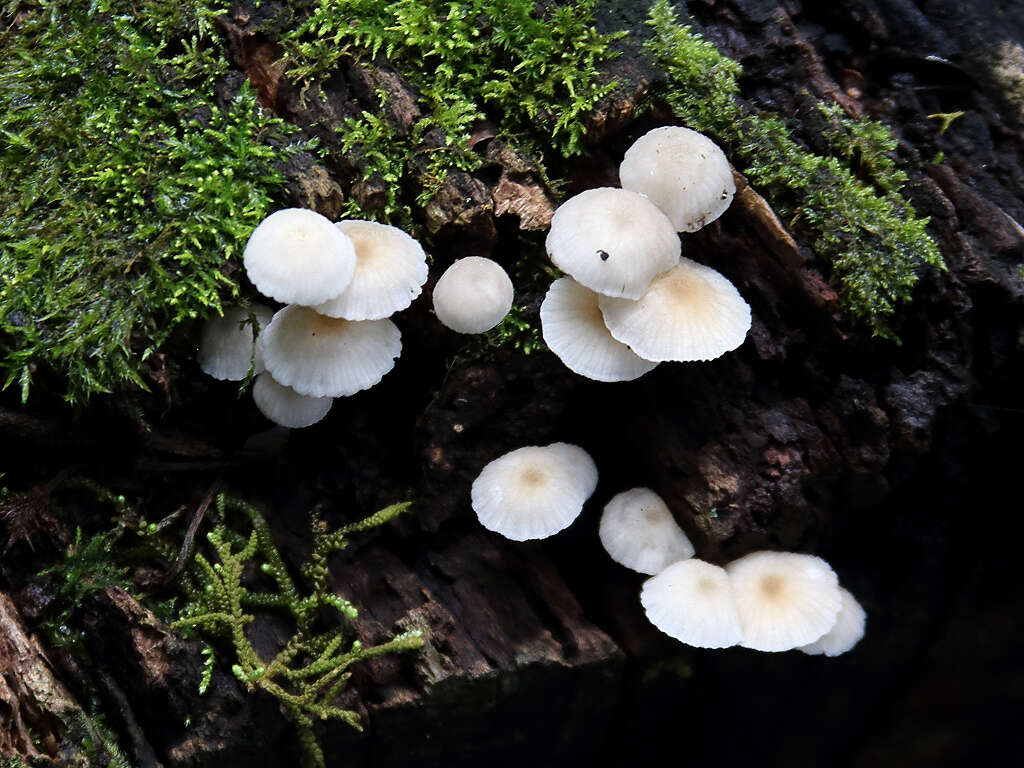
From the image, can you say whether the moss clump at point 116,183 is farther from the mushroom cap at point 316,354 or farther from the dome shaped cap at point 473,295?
the dome shaped cap at point 473,295

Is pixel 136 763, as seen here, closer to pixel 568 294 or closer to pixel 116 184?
pixel 116 184

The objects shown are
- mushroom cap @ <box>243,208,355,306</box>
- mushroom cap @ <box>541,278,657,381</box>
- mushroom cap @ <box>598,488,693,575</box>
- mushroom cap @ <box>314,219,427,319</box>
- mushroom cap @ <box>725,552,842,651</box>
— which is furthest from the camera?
mushroom cap @ <box>598,488,693,575</box>

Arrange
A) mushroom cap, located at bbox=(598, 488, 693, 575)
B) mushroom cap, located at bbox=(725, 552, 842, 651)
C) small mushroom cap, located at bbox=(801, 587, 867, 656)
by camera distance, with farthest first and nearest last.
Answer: small mushroom cap, located at bbox=(801, 587, 867, 656)
mushroom cap, located at bbox=(598, 488, 693, 575)
mushroom cap, located at bbox=(725, 552, 842, 651)

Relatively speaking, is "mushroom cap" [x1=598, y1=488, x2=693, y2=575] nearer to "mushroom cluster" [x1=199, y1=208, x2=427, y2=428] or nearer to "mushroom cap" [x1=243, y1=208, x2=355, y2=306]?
"mushroom cluster" [x1=199, y1=208, x2=427, y2=428]

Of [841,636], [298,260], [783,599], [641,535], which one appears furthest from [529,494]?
A: [841,636]

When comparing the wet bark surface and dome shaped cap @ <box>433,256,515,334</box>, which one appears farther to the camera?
the wet bark surface

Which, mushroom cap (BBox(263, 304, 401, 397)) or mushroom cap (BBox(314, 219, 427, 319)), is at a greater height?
mushroom cap (BBox(314, 219, 427, 319))

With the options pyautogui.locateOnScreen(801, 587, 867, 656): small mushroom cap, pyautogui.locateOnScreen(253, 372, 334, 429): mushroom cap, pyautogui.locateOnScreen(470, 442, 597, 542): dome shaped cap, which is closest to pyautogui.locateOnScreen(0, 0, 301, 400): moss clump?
pyautogui.locateOnScreen(253, 372, 334, 429): mushroom cap
